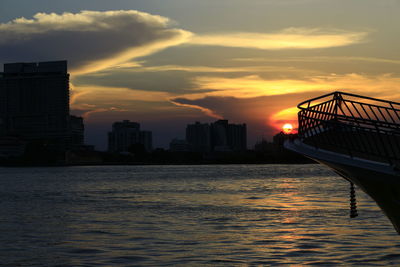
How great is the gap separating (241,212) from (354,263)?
16.6 m

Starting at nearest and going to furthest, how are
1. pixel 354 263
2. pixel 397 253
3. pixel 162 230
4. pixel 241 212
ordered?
pixel 354 263 < pixel 397 253 < pixel 162 230 < pixel 241 212

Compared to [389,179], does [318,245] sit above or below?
below

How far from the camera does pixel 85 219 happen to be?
1193 inches

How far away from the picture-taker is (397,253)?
689 inches

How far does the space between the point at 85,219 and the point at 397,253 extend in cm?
1672

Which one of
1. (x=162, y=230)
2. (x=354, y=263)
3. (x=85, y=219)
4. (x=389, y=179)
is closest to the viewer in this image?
(x=389, y=179)

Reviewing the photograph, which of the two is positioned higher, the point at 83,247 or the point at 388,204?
the point at 388,204

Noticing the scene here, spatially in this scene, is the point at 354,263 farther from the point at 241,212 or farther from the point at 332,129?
the point at 241,212

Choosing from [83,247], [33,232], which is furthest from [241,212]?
[83,247]

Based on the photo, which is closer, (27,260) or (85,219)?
(27,260)

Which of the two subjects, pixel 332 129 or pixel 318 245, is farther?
pixel 318 245

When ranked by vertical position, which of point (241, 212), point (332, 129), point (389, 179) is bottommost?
point (241, 212)

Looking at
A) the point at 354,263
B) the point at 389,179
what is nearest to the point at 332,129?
the point at 389,179

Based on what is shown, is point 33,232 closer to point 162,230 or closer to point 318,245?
point 162,230
